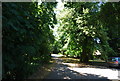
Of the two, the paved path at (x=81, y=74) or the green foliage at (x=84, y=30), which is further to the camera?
the green foliage at (x=84, y=30)

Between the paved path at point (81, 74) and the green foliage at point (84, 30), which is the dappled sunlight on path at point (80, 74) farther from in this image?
the green foliage at point (84, 30)

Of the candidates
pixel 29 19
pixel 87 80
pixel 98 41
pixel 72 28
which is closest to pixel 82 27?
pixel 72 28

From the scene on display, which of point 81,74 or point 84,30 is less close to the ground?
point 84,30

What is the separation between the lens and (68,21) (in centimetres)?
1476

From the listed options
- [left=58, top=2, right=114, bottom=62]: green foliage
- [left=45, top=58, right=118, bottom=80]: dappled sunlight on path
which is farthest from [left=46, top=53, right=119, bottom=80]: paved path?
[left=58, top=2, right=114, bottom=62]: green foliage

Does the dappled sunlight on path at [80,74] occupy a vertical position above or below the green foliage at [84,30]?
below

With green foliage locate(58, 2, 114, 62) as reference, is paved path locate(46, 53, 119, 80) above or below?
below

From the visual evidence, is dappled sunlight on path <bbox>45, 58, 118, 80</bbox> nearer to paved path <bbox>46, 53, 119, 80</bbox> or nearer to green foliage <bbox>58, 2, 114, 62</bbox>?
paved path <bbox>46, 53, 119, 80</bbox>

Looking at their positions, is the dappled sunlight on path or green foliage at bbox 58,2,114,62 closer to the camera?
the dappled sunlight on path

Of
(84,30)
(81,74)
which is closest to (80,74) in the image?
(81,74)

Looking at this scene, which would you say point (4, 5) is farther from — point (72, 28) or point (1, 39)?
point (72, 28)

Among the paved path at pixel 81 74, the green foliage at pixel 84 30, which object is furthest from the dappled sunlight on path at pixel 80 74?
the green foliage at pixel 84 30

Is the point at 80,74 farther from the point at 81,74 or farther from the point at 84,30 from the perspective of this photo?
the point at 84,30

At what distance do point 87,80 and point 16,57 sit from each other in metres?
4.88
